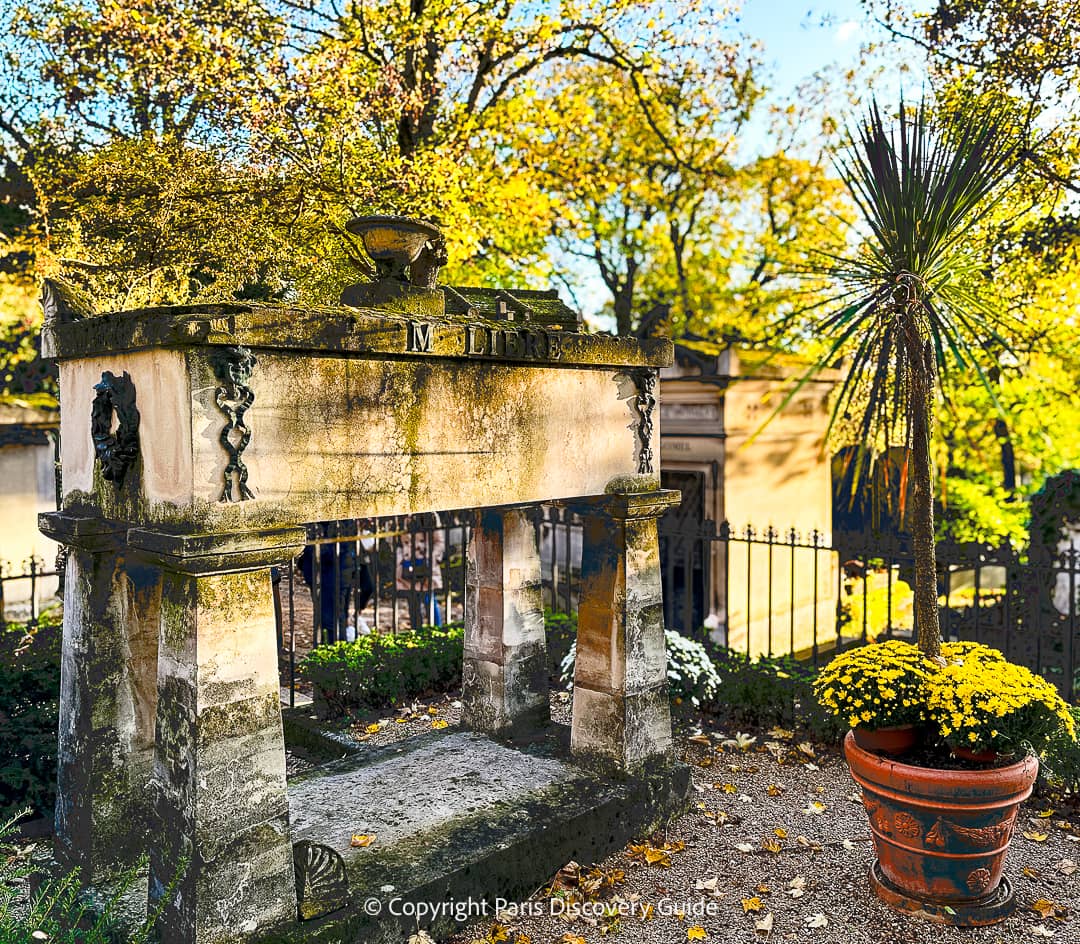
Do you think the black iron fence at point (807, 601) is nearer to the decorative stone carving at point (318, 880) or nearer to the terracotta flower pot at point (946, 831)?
the terracotta flower pot at point (946, 831)

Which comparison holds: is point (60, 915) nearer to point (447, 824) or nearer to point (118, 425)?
point (447, 824)

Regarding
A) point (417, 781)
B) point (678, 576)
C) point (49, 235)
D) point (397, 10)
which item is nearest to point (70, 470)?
point (417, 781)

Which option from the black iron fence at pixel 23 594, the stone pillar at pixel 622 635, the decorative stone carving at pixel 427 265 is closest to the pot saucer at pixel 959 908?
the stone pillar at pixel 622 635

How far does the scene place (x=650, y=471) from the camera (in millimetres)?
5637

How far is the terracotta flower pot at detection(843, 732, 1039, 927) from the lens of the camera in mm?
4297

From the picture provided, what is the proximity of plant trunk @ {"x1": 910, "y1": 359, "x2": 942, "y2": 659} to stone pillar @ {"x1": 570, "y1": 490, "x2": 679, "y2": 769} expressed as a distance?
1.50 meters

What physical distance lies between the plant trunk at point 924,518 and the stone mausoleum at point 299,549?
1.52m

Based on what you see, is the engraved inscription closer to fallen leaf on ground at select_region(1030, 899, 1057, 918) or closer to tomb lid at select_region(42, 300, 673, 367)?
tomb lid at select_region(42, 300, 673, 367)

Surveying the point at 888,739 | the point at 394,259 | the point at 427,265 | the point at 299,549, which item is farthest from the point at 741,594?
the point at 299,549

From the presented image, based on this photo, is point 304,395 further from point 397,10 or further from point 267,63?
point 397,10

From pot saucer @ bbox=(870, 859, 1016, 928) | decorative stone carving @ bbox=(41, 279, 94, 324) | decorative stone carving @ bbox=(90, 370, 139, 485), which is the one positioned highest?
decorative stone carving @ bbox=(41, 279, 94, 324)

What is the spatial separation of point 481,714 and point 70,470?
3.48 meters

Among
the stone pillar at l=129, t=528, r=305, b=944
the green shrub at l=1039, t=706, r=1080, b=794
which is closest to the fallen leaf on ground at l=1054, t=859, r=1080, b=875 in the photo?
the green shrub at l=1039, t=706, r=1080, b=794

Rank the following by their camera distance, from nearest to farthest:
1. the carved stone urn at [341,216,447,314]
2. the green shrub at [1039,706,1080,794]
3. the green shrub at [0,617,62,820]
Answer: the carved stone urn at [341,216,447,314] < the green shrub at [0,617,62,820] < the green shrub at [1039,706,1080,794]
